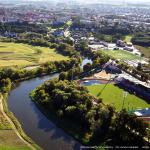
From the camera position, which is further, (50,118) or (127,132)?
(50,118)

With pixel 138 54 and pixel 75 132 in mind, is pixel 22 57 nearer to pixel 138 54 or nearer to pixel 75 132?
pixel 138 54

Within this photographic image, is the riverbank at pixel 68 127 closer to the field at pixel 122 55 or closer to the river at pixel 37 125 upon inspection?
the river at pixel 37 125

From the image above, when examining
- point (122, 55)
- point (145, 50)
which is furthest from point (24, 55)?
point (145, 50)

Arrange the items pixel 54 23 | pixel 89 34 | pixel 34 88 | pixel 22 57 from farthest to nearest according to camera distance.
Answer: pixel 54 23
pixel 89 34
pixel 22 57
pixel 34 88

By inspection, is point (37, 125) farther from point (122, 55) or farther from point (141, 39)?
point (141, 39)

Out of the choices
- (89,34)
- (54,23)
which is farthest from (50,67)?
(54,23)

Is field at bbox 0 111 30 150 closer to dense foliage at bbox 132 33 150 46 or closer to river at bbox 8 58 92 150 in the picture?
river at bbox 8 58 92 150
